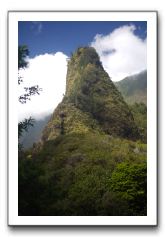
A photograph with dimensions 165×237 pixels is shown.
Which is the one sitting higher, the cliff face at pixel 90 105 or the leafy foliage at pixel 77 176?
the cliff face at pixel 90 105

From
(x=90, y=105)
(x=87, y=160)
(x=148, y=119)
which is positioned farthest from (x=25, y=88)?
(x=148, y=119)

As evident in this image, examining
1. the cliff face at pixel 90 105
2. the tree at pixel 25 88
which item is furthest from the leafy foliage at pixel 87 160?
the tree at pixel 25 88

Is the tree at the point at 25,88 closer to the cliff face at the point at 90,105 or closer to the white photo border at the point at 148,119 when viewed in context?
the white photo border at the point at 148,119

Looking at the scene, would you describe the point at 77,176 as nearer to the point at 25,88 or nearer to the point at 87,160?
the point at 87,160

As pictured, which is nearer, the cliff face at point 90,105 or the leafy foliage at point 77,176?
the leafy foliage at point 77,176

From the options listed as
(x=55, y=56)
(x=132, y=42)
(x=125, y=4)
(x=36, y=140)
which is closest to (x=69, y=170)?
(x=36, y=140)
